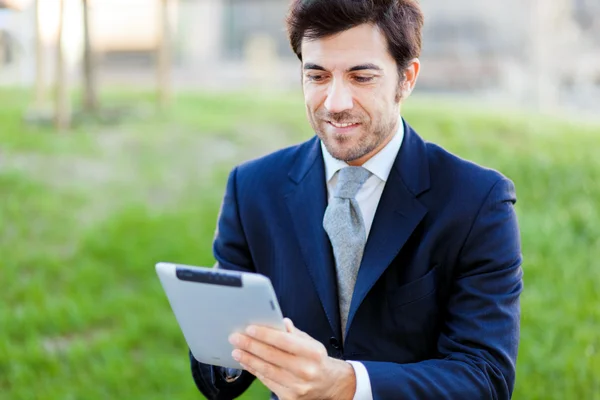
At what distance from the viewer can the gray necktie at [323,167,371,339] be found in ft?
6.43

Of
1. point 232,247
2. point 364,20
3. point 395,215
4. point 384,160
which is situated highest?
point 364,20

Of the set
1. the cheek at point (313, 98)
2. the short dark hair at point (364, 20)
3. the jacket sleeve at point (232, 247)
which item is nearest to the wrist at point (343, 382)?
the jacket sleeve at point (232, 247)

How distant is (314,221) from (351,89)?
13.5 inches

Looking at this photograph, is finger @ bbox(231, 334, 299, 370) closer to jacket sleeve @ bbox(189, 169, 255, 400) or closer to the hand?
the hand

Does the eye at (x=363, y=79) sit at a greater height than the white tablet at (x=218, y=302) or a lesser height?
greater

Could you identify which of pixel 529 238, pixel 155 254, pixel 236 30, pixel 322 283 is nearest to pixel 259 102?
pixel 236 30

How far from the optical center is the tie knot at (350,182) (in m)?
1.97

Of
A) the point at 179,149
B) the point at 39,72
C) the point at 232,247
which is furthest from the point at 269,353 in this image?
the point at 39,72

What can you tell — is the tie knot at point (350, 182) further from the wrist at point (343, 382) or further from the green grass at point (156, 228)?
the green grass at point (156, 228)

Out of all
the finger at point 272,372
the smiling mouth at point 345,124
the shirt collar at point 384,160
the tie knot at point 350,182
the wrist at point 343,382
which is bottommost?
the wrist at point 343,382

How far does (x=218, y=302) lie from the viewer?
5.31 ft

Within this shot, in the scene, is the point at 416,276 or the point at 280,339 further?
the point at 416,276

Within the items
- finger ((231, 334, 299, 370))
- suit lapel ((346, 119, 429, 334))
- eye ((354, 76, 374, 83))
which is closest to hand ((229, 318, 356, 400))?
finger ((231, 334, 299, 370))

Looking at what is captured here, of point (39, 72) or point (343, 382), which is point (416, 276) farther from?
point (39, 72)
